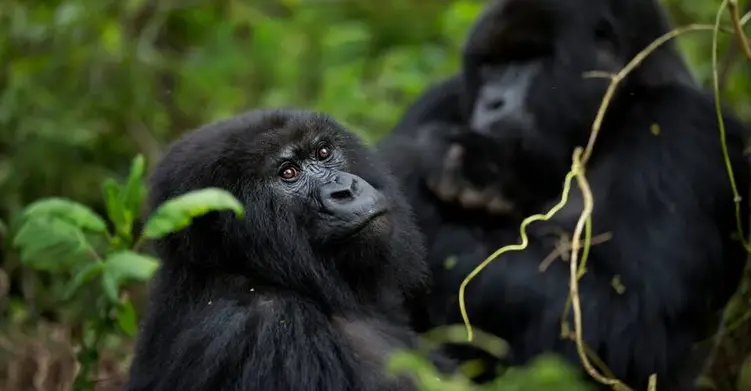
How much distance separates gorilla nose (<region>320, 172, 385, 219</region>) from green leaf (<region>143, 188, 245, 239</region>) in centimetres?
45

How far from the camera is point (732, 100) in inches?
193

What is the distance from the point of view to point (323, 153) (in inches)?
124

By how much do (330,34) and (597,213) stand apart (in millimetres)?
2619

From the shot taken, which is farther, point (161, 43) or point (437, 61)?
Result: point (161, 43)

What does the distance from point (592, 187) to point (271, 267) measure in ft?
4.57

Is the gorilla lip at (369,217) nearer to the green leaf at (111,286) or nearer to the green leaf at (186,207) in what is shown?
the green leaf at (186,207)

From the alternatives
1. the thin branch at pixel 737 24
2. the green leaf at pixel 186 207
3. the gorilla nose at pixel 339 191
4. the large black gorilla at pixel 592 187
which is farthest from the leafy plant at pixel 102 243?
the thin branch at pixel 737 24

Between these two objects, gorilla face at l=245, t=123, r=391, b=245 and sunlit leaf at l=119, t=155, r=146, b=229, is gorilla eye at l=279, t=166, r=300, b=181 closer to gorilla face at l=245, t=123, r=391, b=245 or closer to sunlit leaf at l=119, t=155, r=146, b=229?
gorilla face at l=245, t=123, r=391, b=245

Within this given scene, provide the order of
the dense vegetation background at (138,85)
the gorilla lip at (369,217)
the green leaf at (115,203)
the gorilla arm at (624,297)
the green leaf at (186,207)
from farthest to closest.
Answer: the dense vegetation background at (138,85), the gorilla arm at (624,297), the green leaf at (115,203), the gorilla lip at (369,217), the green leaf at (186,207)

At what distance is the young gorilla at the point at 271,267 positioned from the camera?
279 cm

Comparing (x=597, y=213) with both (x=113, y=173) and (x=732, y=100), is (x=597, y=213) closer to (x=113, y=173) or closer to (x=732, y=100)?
(x=732, y=100)

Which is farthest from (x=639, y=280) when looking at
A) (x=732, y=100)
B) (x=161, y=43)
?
(x=161, y=43)

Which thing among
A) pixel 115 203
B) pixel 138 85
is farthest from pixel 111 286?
pixel 138 85

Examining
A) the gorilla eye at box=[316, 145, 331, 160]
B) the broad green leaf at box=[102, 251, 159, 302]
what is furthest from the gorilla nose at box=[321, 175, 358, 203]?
the broad green leaf at box=[102, 251, 159, 302]
